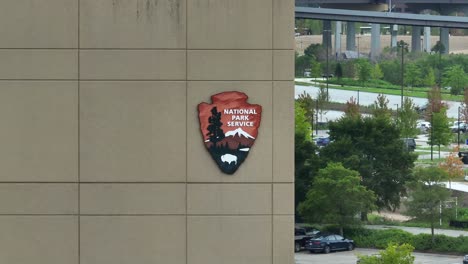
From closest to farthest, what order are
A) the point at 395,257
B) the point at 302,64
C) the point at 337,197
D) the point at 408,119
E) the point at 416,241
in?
the point at 395,257
the point at 416,241
the point at 337,197
the point at 408,119
the point at 302,64

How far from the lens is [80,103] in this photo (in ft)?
30.1

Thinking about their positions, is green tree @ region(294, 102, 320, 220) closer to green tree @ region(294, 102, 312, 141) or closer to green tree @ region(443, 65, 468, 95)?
green tree @ region(294, 102, 312, 141)

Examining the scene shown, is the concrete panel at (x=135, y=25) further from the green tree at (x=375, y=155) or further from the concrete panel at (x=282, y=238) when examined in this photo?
the green tree at (x=375, y=155)

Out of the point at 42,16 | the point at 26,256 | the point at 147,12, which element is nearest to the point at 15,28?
the point at 42,16

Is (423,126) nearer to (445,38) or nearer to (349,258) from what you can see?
(349,258)

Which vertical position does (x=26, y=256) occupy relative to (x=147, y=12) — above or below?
below

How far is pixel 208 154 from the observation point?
361 inches

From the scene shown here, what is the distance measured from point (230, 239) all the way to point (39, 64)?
1.72 metres

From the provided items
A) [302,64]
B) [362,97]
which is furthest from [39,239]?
[302,64]

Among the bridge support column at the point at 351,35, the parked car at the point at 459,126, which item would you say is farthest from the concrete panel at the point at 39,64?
the bridge support column at the point at 351,35

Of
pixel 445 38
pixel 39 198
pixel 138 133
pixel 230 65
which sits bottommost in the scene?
pixel 39 198

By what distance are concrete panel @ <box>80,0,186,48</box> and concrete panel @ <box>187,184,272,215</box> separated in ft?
3.19

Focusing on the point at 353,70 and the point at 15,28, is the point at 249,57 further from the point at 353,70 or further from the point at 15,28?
the point at 353,70

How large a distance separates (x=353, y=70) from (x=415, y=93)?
24.8 ft
